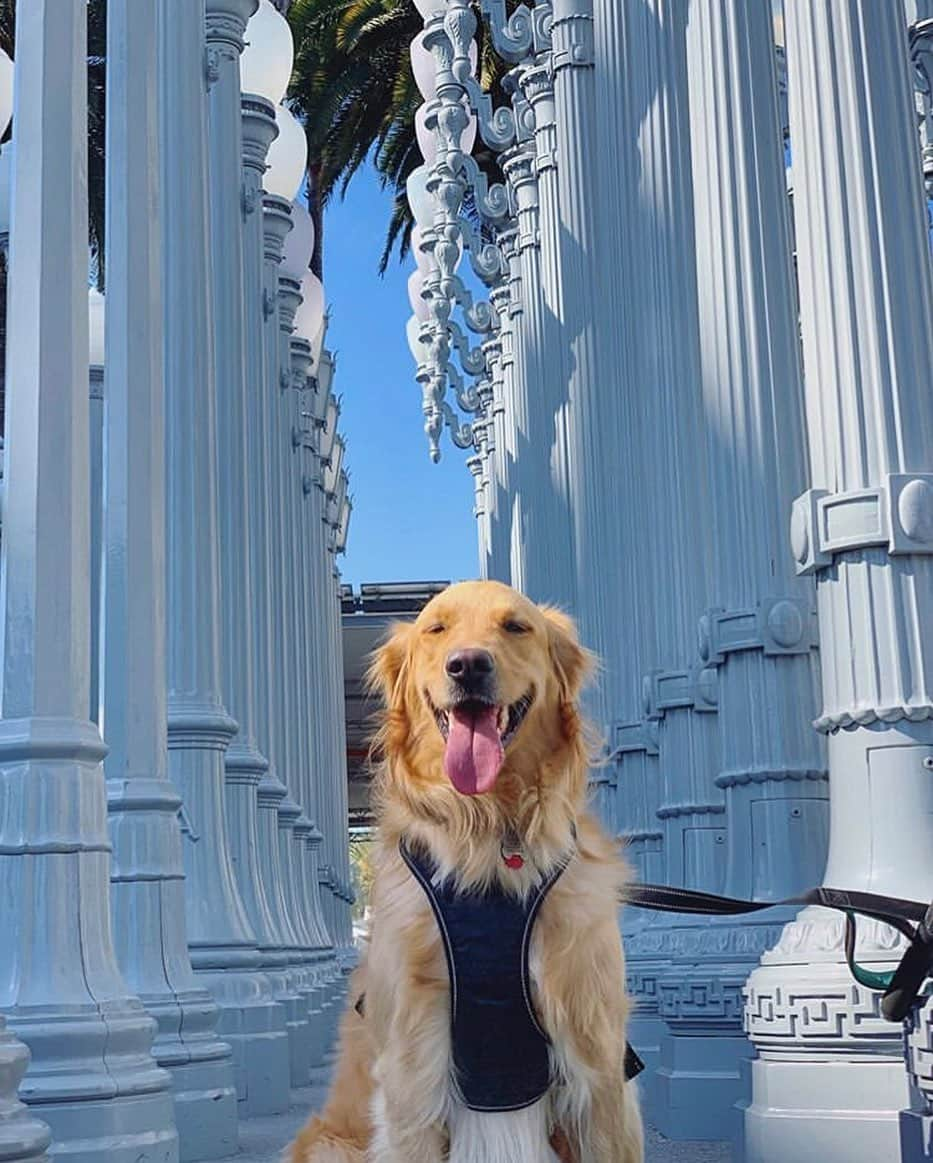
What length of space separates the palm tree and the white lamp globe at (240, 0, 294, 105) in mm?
22089

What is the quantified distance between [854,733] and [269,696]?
9.83 meters

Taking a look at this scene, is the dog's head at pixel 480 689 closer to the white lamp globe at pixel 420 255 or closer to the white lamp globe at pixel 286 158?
the white lamp globe at pixel 286 158

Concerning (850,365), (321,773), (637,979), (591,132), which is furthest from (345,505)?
(850,365)

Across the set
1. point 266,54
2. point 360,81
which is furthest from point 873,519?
point 360,81

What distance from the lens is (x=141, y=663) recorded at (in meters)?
6.93

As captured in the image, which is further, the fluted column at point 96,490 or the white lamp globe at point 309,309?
the white lamp globe at point 309,309

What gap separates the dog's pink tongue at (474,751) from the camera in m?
4.25

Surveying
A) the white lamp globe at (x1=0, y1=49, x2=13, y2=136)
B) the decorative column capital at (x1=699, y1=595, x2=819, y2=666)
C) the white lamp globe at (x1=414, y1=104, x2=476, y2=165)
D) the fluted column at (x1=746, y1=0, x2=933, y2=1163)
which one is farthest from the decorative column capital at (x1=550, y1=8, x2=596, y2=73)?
the fluted column at (x1=746, y1=0, x2=933, y2=1163)

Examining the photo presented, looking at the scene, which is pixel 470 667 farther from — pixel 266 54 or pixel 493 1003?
pixel 266 54

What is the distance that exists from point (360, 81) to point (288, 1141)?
30.9 metres

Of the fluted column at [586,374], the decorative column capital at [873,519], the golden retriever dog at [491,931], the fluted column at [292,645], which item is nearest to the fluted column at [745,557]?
the decorative column capital at [873,519]

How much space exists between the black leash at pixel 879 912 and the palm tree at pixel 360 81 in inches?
1242

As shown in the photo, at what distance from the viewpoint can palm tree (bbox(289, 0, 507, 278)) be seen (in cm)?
3534

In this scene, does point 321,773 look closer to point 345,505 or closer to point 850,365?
point 345,505
